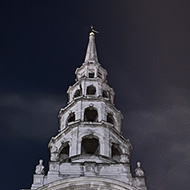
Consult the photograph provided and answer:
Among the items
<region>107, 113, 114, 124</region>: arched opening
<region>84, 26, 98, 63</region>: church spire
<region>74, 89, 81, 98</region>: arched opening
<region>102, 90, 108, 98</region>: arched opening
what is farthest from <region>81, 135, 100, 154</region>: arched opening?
<region>84, 26, 98, 63</region>: church spire

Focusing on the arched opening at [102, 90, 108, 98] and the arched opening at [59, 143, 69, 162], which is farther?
the arched opening at [102, 90, 108, 98]

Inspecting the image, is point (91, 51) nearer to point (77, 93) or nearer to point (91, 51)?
point (91, 51)

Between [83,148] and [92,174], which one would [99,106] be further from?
[92,174]

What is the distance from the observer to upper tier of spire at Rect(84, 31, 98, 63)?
48875 millimetres

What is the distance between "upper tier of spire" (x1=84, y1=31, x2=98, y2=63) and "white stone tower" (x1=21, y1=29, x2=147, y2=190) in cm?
11

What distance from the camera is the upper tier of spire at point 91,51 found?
160ft

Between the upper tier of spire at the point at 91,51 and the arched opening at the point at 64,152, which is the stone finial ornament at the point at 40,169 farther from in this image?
the upper tier of spire at the point at 91,51

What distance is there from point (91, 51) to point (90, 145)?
1541 cm

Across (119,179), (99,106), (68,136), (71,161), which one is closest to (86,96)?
(99,106)

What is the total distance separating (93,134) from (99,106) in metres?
4.14

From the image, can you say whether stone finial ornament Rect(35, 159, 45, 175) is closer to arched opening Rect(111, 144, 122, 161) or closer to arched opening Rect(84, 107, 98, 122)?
arched opening Rect(111, 144, 122, 161)

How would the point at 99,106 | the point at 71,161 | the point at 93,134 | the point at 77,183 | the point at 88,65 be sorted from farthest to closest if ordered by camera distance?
the point at 88,65, the point at 99,106, the point at 93,134, the point at 71,161, the point at 77,183

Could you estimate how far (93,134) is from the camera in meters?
37.0

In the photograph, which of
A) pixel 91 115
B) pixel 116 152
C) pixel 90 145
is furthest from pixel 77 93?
pixel 116 152
